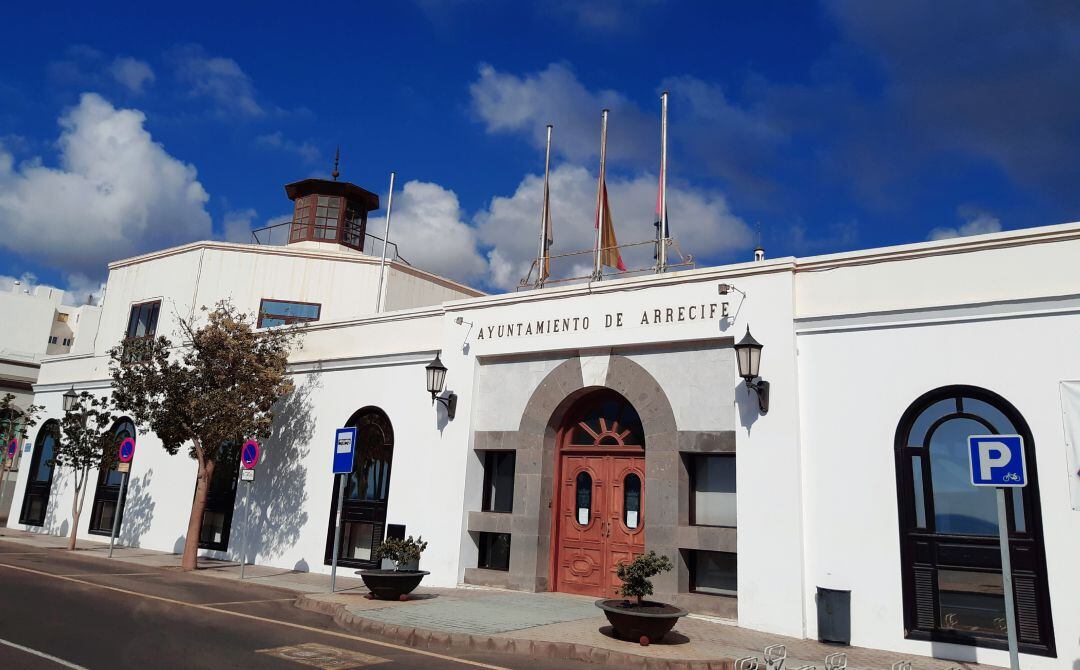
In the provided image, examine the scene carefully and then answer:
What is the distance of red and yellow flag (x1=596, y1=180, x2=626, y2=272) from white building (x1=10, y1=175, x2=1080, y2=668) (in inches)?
109

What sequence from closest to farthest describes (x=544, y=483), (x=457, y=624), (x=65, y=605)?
(x=457, y=624) < (x=65, y=605) < (x=544, y=483)

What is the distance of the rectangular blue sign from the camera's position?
13156mm

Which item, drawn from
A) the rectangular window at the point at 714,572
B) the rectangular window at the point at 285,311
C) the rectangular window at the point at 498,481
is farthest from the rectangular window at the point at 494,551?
the rectangular window at the point at 285,311

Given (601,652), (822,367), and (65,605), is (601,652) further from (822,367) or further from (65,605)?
(65,605)

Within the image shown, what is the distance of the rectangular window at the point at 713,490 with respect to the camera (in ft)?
40.0

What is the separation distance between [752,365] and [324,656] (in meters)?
7.09

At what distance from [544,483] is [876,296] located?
6.54m

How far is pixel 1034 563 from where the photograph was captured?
9.41m

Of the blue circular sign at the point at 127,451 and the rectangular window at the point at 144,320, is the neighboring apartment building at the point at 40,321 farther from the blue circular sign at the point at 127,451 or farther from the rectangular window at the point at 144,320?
the blue circular sign at the point at 127,451

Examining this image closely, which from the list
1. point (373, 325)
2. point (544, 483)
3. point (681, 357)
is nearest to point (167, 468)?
point (373, 325)

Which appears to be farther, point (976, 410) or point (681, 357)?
point (681, 357)

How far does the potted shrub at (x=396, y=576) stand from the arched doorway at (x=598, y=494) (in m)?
2.69

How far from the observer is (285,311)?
22.8 metres

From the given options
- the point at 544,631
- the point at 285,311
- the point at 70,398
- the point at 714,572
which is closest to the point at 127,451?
the point at 70,398
